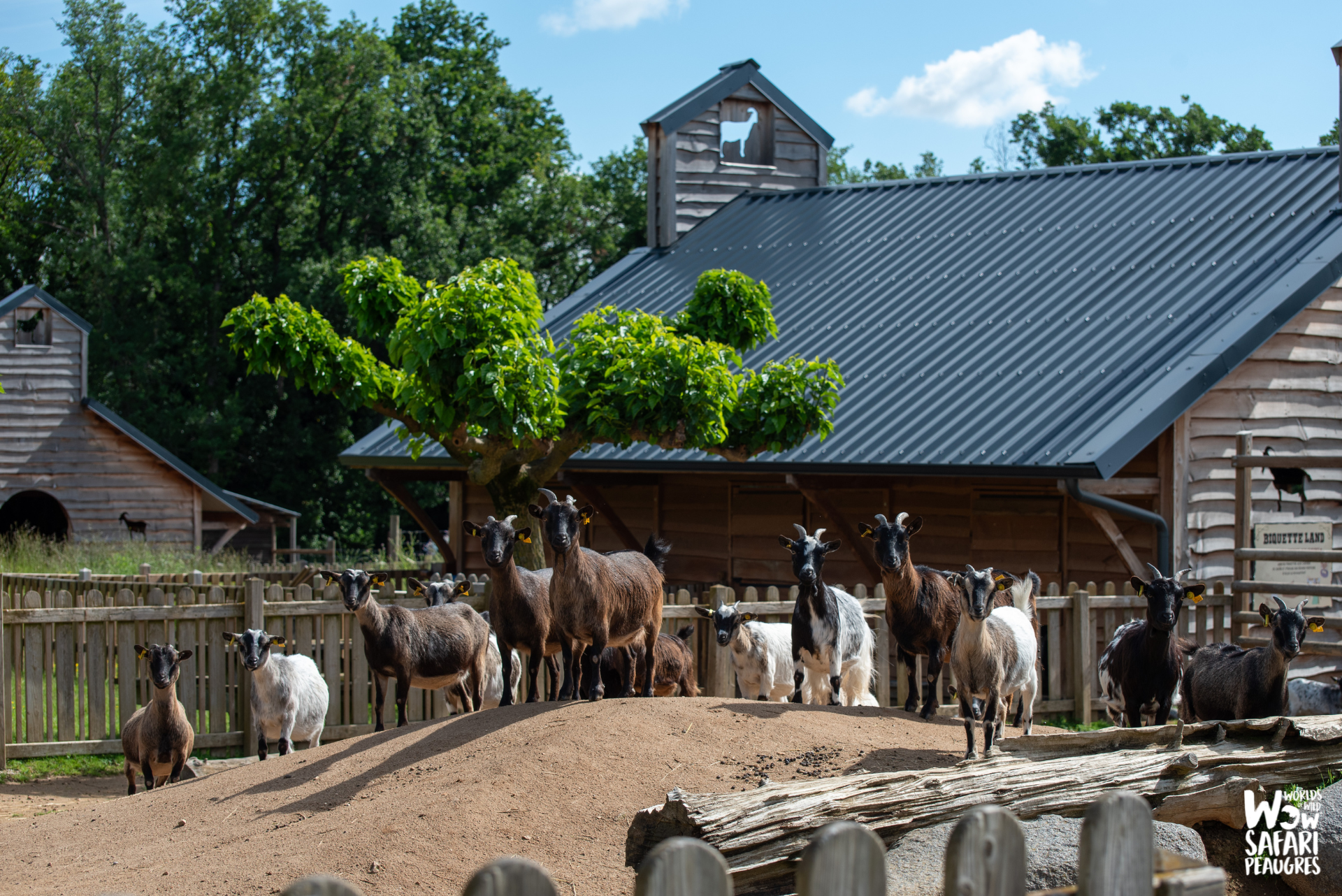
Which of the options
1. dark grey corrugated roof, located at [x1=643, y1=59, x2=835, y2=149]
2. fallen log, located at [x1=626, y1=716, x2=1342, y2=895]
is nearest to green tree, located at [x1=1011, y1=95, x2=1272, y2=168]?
dark grey corrugated roof, located at [x1=643, y1=59, x2=835, y2=149]

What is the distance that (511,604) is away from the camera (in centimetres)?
890

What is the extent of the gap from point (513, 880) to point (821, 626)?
23.4 feet

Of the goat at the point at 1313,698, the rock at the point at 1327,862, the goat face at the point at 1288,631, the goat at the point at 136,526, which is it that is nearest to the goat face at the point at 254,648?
the rock at the point at 1327,862

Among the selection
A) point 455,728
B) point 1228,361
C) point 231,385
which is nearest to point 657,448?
point 1228,361

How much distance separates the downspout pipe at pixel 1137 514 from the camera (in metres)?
12.7

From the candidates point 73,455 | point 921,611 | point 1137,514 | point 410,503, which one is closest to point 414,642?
point 921,611

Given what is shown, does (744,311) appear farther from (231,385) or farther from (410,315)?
(231,385)

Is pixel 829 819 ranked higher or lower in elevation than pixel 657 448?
lower

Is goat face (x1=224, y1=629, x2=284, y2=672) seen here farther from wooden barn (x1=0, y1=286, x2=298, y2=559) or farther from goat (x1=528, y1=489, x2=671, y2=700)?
wooden barn (x1=0, y1=286, x2=298, y2=559)

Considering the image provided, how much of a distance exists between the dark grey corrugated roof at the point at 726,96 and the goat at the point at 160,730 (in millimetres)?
16765

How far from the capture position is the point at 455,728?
26.8 feet

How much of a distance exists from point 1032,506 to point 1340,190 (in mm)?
5853

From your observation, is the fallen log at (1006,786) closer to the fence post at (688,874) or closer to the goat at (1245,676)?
the goat at (1245,676)

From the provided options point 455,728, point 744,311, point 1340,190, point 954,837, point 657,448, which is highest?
point 1340,190
